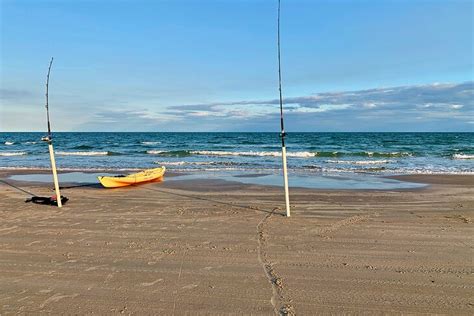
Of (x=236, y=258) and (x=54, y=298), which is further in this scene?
(x=236, y=258)

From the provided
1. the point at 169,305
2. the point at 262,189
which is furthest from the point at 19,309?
the point at 262,189

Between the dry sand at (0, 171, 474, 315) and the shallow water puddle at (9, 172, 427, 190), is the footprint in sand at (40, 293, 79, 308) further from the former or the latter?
the shallow water puddle at (9, 172, 427, 190)

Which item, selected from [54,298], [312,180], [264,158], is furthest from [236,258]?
[264,158]

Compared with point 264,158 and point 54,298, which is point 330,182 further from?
point 264,158

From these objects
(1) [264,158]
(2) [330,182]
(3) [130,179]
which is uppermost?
(3) [130,179]

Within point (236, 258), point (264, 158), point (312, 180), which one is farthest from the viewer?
point (264, 158)

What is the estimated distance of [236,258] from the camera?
5.45 m

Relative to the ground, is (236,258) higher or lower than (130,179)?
lower

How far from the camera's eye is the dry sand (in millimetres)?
4094

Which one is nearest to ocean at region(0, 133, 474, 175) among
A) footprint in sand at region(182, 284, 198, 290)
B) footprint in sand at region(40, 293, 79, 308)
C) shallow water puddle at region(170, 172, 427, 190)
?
shallow water puddle at region(170, 172, 427, 190)

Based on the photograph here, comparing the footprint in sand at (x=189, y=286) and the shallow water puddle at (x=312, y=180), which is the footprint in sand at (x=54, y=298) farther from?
the shallow water puddle at (x=312, y=180)

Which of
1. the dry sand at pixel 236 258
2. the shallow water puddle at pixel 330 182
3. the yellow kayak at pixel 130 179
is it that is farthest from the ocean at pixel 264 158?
the dry sand at pixel 236 258

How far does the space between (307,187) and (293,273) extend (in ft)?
29.9

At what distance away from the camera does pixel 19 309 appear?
395cm
